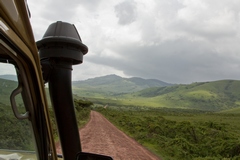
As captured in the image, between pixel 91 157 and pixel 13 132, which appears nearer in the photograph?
pixel 13 132

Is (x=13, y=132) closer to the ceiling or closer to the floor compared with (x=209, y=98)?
closer to the floor

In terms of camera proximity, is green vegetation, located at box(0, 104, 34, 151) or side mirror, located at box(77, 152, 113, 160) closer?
green vegetation, located at box(0, 104, 34, 151)

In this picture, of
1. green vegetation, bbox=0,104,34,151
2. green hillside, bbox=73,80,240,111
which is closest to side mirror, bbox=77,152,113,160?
green vegetation, bbox=0,104,34,151

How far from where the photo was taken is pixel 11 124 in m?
1.08

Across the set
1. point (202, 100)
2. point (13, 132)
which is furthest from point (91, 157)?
point (202, 100)

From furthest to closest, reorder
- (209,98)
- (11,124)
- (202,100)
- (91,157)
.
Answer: (209,98), (202,100), (91,157), (11,124)

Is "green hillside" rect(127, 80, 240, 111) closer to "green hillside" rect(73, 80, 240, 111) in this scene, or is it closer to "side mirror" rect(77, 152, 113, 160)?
"green hillside" rect(73, 80, 240, 111)

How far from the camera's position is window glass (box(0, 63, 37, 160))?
1.04 meters

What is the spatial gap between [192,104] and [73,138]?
127 metres

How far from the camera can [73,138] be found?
7.19 ft

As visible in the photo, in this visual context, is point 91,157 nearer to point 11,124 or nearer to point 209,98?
point 11,124

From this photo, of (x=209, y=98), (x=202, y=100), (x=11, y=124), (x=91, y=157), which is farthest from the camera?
(x=209, y=98)

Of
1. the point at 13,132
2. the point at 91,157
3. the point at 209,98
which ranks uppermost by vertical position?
the point at 209,98

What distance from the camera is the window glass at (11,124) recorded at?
1.04 m
